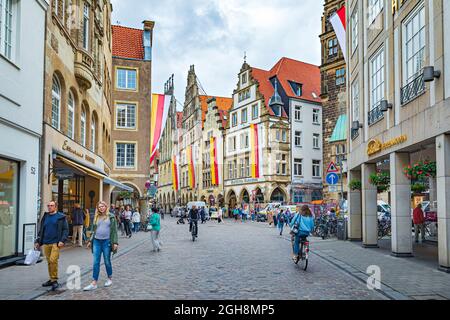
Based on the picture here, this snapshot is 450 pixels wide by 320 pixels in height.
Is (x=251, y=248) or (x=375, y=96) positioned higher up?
(x=375, y=96)

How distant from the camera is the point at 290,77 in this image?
58.5m

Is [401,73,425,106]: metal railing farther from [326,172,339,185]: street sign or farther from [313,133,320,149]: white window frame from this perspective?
[313,133,320,149]: white window frame

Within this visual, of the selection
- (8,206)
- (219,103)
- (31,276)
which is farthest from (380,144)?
(219,103)

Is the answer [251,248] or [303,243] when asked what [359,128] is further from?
[303,243]

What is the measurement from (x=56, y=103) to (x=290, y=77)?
43700mm

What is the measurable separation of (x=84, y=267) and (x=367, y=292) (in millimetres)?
6910

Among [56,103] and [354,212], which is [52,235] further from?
[354,212]

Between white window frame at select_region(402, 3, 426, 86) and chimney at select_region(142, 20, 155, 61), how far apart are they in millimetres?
26079

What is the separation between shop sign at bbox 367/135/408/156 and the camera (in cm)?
1399

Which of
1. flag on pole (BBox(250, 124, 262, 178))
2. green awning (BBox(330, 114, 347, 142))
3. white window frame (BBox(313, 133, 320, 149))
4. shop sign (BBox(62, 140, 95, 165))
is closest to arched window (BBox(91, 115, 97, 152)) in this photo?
shop sign (BBox(62, 140, 95, 165))

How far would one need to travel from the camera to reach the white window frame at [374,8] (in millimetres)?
16438
